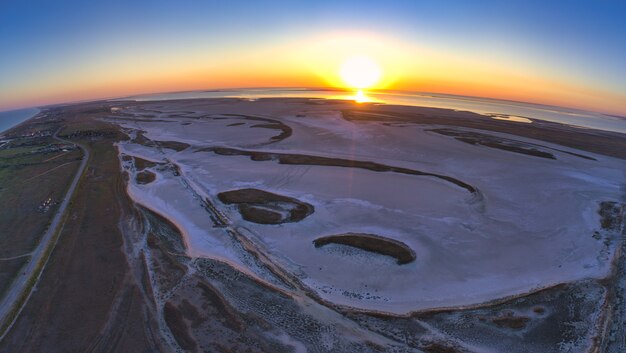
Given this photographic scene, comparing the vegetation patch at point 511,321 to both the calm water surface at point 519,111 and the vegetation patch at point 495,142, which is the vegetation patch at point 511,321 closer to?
the vegetation patch at point 495,142

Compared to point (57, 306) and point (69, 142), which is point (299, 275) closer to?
point (57, 306)

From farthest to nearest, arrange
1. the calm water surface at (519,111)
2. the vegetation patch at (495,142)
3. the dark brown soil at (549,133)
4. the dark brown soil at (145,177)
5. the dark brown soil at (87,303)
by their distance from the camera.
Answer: the calm water surface at (519,111)
the dark brown soil at (549,133)
the vegetation patch at (495,142)
the dark brown soil at (145,177)
the dark brown soil at (87,303)

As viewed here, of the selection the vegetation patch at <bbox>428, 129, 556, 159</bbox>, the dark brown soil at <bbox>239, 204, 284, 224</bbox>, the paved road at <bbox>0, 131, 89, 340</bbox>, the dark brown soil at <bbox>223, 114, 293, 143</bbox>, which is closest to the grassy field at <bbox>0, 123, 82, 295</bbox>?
the paved road at <bbox>0, 131, 89, 340</bbox>

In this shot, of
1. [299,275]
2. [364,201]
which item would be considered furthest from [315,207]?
[299,275]

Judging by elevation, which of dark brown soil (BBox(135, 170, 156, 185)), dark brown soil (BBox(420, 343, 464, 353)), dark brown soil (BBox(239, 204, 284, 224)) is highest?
dark brown soil (BBox(135, 170, 156, 185))

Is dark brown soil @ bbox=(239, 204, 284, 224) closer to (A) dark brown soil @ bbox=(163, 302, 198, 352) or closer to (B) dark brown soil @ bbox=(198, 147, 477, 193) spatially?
(A) dark brown soil @ bbox=(163, 302, 198, 352)

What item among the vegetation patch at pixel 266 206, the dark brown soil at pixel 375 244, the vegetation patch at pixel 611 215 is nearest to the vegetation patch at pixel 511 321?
the dark brown soil at pixel 375 244
